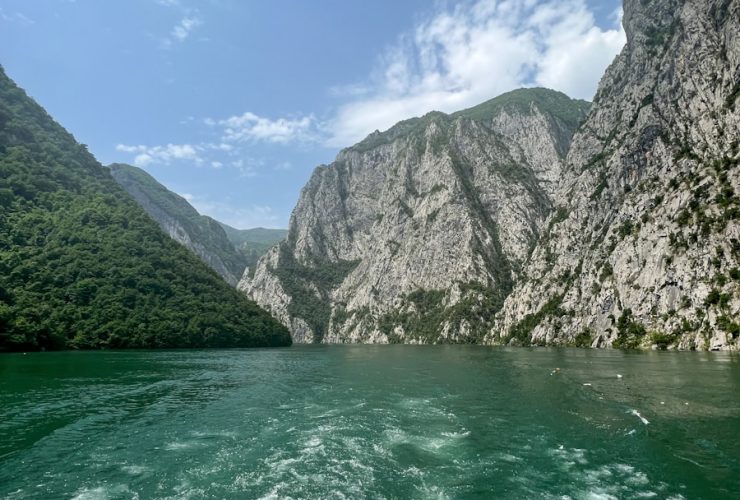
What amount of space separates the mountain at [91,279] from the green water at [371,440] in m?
71.4

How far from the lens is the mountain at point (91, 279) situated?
378 ft

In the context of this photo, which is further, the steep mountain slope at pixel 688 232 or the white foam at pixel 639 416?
the steep mountain slope at pixel 688 232

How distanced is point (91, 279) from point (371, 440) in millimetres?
135393

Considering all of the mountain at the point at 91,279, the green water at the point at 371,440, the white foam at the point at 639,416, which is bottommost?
the green water at the point at 371,440

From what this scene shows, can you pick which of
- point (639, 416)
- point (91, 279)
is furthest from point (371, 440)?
point (91, 279)

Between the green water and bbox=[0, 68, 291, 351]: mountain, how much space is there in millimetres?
71449

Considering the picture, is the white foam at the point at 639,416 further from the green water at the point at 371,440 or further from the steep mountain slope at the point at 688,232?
the steep mountain slope at the point at 688,232

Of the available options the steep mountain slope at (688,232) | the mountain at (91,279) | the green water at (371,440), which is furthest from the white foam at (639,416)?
the mountain at (91,279)

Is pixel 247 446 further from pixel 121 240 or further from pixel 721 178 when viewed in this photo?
pixel 721 178

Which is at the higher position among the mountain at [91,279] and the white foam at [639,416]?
the mountain at [91,279]

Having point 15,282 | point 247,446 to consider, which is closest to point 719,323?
point 247,446

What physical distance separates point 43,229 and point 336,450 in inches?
6240

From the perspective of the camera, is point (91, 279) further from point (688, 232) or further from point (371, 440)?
point (688, 232)

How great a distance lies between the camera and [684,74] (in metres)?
196
